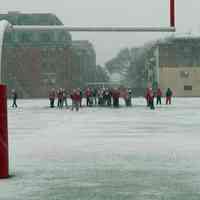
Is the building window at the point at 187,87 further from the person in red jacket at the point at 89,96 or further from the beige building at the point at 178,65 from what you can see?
the person in red jacket at the point at 89,96

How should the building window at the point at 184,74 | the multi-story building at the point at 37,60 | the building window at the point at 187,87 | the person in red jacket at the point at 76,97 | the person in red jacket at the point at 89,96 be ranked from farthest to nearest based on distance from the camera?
the multi-story building at the point at 37,60 < the building window at the point at 184,74 < the building window at the point at 187,87 < the person in red jacket at the point at 89,96 < the person in red jacket at the point at 76,97

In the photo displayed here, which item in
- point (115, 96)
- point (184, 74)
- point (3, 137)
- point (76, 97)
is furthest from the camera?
point (184, 74)

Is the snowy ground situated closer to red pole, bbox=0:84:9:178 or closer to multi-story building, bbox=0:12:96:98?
red pole, bbox=0:84:9:178

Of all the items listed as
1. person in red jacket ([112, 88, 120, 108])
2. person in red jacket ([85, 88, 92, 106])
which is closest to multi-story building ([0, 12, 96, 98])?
person in red jacket ([85, 88, 92, 106])

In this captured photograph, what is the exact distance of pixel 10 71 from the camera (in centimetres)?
8200

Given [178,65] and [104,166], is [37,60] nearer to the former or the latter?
[178,65]

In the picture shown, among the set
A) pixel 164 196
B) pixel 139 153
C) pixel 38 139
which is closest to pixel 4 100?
pixel 164 196

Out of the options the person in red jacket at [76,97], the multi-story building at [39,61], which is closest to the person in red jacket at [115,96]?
the person in red jacket at [76,97]

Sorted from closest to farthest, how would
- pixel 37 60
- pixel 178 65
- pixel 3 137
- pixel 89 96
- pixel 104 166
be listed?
pixel 3 137 < pixel 104 166 < pixel 89 96 < pixel 178 65 < pixel 37 60

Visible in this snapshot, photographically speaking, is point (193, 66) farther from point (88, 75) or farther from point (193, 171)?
point (193, 171)

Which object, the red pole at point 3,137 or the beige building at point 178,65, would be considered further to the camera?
the beige building at point 178,65

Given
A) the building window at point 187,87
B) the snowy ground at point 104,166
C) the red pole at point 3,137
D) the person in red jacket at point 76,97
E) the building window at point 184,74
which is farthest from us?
the building window at point 184,74

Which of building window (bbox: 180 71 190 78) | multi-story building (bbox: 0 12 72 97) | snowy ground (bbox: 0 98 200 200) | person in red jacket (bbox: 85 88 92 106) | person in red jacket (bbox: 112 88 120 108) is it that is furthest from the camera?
multi-story building (bbox: 0 12 72 97)

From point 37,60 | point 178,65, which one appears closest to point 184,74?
point 178,65
